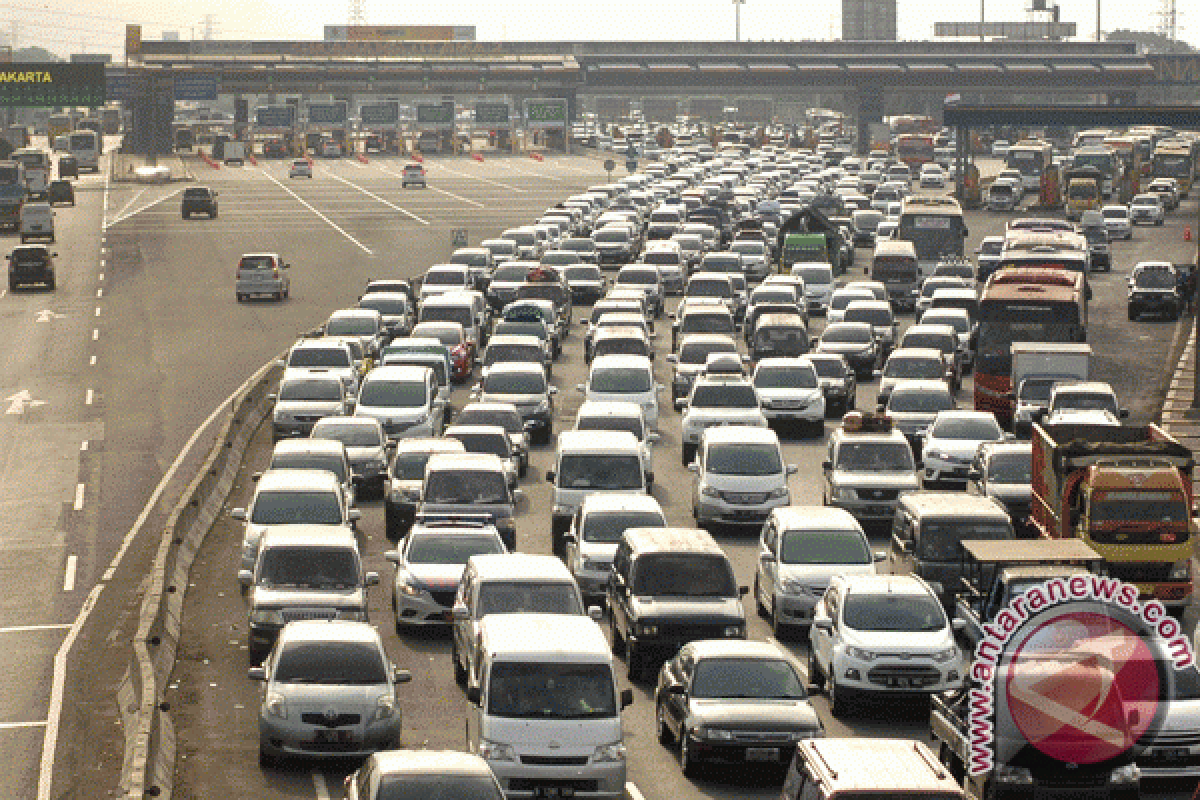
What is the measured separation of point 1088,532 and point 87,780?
44.2 feet

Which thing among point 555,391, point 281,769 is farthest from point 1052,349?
point 281,769

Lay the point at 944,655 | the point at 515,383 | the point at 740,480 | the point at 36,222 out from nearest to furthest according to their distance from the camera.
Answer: the point at 944,655, the point at 740,480, the point at 515,383, the point at 36,222

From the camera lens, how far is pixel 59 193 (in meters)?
116

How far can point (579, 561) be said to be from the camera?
29906 millimetres

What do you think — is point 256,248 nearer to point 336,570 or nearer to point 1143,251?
point 1143,251

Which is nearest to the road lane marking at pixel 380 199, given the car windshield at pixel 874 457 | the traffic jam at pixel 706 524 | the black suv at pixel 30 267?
the black suv at pixel 30 267

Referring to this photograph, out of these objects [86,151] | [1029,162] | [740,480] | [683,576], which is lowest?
[740,480]

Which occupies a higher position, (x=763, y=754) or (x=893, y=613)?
(x=893, y=613)

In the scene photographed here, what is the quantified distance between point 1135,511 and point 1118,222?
65935 mm

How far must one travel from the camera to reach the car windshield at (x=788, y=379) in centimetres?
4497

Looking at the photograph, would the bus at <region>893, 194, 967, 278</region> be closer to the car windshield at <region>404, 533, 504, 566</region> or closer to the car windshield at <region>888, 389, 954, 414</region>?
the car windshield at <region>888, 389, 954, 414</region>

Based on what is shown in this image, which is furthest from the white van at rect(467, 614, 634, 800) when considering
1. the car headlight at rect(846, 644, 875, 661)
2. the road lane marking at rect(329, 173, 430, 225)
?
the road lane marking at rect(329, 173, 430, 225)

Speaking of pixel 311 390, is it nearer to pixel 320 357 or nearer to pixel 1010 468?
pixel 320 357

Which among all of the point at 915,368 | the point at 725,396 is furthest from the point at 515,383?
the point at 915,368
